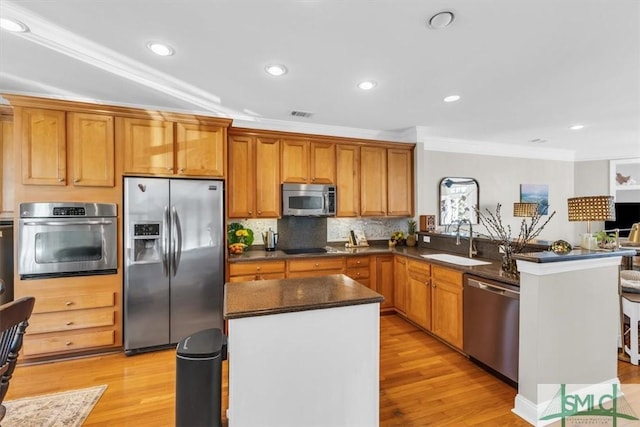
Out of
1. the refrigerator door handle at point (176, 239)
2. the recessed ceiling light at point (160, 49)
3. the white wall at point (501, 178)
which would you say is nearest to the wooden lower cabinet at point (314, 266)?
the refrigerator door handle at point (176, 239)

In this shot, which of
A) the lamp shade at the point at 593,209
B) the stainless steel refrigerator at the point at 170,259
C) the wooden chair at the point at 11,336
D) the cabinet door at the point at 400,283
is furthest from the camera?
the cabinet door at the point at 400,283

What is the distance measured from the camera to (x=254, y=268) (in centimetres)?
339

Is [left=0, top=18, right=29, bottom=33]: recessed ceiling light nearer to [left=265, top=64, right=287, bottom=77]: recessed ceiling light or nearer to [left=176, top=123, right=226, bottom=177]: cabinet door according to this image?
[left=176, top=123, right=226, bottom=177]: cabinet door

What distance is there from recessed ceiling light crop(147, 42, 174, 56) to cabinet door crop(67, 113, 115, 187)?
44.5 inches

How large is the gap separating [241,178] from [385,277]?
90.8 inches

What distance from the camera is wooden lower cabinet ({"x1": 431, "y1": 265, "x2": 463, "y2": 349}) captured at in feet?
9.29

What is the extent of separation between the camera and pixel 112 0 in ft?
5.50

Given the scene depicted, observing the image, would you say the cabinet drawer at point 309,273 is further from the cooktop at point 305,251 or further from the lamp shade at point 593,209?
the lamp shade at point 593,209

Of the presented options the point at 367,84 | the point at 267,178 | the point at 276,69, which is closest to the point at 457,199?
the point at 367,84

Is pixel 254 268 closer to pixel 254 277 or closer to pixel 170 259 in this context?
pixel 254 277

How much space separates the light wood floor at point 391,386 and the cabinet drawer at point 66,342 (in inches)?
5.5

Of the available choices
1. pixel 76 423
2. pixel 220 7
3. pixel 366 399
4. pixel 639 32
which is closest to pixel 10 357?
pixel 76 423

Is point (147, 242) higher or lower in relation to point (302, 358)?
higher

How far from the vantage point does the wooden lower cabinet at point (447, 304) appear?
2.83 meters
